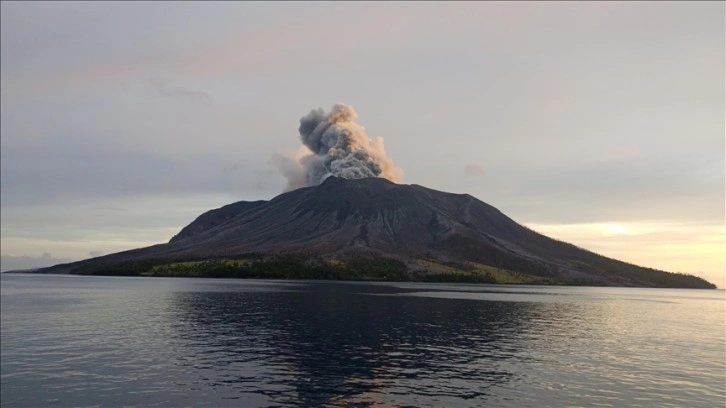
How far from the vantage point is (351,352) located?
57.6 meters

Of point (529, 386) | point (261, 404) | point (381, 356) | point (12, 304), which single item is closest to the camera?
point (261, 404)

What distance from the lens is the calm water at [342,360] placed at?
40.4 meters

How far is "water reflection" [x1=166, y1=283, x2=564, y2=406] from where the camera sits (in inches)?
1650

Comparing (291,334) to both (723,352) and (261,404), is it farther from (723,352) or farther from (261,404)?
(723,352)

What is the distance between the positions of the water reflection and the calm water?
0.61 ft

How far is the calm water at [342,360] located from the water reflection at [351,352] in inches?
7.4

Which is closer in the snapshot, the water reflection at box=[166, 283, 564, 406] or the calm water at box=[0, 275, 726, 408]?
the calm water at box=[0, 275, 726, 408]

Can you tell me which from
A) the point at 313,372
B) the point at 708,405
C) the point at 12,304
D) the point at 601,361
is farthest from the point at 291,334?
the point at 12,304

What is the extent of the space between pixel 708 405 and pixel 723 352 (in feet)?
109

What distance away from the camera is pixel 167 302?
114375mm

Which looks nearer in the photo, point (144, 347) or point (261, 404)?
point (261, 404)

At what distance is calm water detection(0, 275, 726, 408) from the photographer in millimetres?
40375

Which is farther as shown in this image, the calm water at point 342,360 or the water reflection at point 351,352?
the water reflection at point 351,352

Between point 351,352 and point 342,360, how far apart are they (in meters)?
4.43
